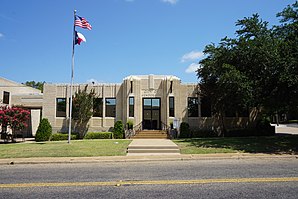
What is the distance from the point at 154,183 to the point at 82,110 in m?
18.4

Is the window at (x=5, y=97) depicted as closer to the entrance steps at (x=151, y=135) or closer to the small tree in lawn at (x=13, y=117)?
the small tree in lawn at (x=13, y=117)

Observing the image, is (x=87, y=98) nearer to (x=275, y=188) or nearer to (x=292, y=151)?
(x=292, y=151)

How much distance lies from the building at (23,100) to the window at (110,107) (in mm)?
9353

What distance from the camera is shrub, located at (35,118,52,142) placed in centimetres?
2234

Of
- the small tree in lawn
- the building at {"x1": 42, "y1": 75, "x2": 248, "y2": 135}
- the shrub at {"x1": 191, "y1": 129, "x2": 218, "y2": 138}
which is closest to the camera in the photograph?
the small tree in lawn

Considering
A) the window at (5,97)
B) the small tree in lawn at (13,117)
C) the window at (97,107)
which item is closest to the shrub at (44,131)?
the small tree in lawn at (13,117)

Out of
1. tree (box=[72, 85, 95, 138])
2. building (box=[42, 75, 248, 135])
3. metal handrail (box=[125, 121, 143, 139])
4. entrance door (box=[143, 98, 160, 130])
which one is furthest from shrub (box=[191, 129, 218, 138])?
tree (box=[72, 85, 95, 138])

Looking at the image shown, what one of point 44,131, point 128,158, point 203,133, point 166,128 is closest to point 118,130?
point 166,128

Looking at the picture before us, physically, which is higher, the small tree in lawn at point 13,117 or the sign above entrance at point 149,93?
the sign above entrance at point 149,93

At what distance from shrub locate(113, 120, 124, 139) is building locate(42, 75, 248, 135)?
1.35 m

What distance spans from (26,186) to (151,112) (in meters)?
19.2

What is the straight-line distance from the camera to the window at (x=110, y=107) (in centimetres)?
2495

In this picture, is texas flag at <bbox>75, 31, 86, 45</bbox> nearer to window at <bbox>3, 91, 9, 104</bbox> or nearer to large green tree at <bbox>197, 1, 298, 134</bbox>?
large green tree at <bbox>197, 1, 298, 134</bbox>

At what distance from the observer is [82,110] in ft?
76.7
